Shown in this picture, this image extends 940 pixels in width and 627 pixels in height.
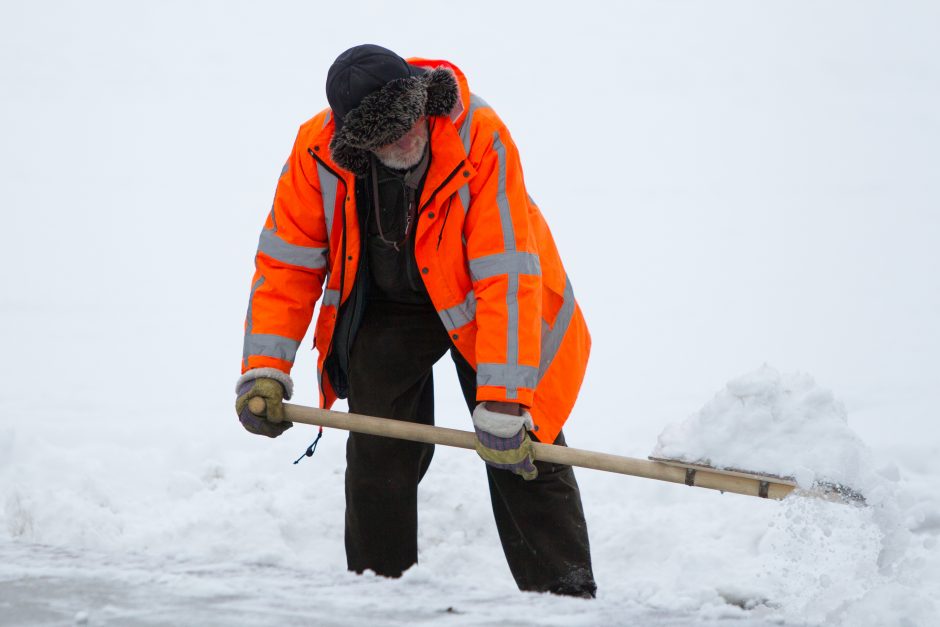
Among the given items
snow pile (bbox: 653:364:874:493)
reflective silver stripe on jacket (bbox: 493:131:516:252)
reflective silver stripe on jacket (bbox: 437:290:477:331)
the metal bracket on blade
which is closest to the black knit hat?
reflective silver stripe on jacket (bbox: 493:131:516:252)

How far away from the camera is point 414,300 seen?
3035mm

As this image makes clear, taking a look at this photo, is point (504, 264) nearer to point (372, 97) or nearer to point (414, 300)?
point (414, 300)

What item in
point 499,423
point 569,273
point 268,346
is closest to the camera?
point 499,423

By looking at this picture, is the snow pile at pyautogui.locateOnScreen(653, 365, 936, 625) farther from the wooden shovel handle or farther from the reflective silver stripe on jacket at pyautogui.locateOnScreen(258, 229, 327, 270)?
the reflective silver stripe on jacket at pyautogui.locateOnScreen(258, 229, 327, 270)

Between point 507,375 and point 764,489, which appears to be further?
point 507,375

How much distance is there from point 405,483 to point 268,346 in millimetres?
605

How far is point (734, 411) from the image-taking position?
2.67 metres

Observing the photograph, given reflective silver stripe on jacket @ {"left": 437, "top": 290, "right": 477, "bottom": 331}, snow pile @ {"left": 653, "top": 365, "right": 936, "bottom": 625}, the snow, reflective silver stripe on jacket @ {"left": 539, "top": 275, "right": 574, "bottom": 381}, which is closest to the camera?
snow pile @ {"left": 653, "top": 365, "right": 936, "bottom": 625}

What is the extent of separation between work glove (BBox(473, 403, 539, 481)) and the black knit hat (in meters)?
0.78

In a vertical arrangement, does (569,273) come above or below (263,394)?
above

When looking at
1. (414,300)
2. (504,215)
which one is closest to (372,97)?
(504,215)

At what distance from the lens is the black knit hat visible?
254cm

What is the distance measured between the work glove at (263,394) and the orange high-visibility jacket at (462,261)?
43 millimetres

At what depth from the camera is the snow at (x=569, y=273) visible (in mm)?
2584
